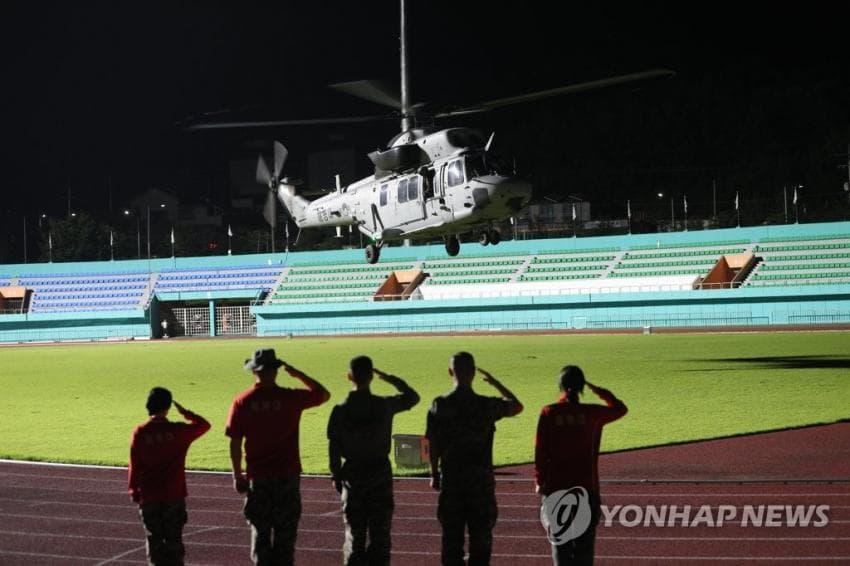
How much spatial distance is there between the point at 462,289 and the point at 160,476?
60.7 metres

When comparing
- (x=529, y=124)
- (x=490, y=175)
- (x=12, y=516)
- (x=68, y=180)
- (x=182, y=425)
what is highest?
(x=529, y=124)

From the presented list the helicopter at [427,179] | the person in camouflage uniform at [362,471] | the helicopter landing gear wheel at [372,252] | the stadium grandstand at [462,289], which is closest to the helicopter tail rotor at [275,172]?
the helicopter landing gear wheel at [372,252]

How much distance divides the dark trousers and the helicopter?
18.4 meters

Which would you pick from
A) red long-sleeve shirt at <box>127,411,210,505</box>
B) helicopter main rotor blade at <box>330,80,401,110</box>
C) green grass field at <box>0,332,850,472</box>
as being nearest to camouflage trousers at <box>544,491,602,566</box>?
red long-sleeve shirt at <box>127,411,210,505</box>

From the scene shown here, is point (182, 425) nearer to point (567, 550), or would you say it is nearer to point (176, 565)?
point (176, 565)

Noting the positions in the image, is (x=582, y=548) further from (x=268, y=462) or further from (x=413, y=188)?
(x=413, y=188)

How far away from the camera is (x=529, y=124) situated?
197750 mm

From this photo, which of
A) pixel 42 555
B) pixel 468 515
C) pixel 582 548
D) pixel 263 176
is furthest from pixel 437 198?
pixel 582 548

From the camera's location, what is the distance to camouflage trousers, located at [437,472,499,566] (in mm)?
8297

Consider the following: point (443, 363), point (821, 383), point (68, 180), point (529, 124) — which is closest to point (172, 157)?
point (68, 180)

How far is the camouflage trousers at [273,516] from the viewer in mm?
8516

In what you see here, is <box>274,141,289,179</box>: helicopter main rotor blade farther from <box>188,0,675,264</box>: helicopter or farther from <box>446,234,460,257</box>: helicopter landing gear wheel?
<box>446,234,460,257</box>: helicopter landing gear wheel

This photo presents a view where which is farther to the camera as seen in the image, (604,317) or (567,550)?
(604,317)

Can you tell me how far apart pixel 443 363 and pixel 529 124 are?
166169 mm
